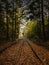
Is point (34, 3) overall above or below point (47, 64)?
above

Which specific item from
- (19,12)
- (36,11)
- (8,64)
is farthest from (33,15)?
(8,64)

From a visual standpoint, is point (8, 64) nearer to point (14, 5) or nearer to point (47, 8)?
point (47, 8)

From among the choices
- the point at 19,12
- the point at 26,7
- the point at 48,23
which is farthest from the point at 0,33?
the point at 19,12

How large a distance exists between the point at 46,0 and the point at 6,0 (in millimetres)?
9815

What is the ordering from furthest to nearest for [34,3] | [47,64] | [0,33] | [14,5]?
1. [14,5]
2. [34,3]
3. [0,33]
4. [47,64]

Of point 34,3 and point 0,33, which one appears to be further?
point 34,3

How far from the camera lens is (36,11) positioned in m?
37.5

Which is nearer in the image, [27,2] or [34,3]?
[34,3]

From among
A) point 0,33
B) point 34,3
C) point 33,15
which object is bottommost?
point 0,33

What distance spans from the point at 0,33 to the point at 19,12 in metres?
26.7

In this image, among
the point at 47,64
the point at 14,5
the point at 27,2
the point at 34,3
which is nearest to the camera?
the point at 47,64

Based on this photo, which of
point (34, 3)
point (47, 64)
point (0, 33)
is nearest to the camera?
point (47, 64)

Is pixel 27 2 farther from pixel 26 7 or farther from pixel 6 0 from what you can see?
pixel 6 0

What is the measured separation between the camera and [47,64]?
922cm
